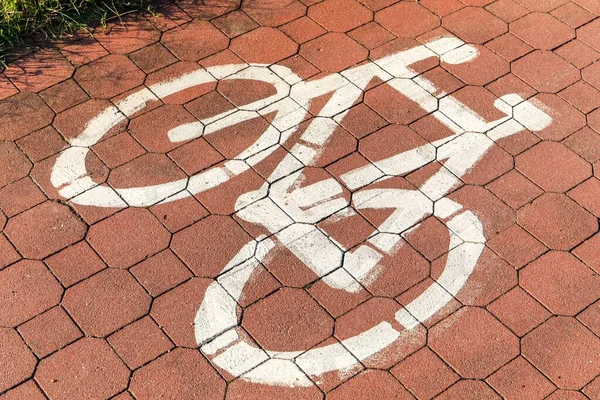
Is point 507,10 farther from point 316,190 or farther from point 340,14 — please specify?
point 316,190

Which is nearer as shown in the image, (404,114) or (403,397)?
(403,397)

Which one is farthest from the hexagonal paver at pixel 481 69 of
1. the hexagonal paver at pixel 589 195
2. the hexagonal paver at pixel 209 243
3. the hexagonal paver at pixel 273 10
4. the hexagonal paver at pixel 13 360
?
the hexagonal paver at pixel 13 360

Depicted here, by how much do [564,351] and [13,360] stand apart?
2.72 meters

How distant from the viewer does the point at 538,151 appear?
566 centimetres

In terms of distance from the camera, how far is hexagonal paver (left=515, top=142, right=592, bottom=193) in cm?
548

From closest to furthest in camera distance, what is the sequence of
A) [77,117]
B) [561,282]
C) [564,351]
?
[564,351]
[561,282]
[77,117]

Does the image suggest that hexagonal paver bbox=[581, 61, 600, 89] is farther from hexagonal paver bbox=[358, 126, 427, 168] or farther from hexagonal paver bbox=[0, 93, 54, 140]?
hexagonal paver bbox=[0, 93, 54, 140]

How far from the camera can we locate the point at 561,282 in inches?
194

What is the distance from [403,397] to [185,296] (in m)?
1.24

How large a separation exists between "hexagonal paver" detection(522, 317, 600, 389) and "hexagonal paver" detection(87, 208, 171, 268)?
2022mm

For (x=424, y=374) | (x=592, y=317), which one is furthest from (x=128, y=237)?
(x=592, y=317)

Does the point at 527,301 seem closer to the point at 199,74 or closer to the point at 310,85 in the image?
the point at 310,85

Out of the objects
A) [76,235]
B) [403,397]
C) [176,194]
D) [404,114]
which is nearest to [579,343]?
[403,397]

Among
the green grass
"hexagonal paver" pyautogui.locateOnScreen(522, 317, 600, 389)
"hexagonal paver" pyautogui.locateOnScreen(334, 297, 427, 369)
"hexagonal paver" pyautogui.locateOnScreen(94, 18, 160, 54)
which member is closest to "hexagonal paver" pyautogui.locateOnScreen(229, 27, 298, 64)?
"hexagonal paver" pyautogui.locateOnScreen(94, 18, 160, 54)
